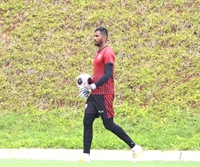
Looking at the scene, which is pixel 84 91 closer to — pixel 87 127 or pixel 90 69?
pixel 87 127

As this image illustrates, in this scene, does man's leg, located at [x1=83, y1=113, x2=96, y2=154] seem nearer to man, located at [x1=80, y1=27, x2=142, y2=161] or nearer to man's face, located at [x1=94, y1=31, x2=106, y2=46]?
man, located at [x1=80, y1=27, x2=142, y2=161]

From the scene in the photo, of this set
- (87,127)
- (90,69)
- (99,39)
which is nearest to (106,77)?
(99,39)

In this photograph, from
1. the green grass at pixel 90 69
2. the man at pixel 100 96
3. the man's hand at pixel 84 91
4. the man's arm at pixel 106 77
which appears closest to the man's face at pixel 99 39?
the man at pixel 100 96

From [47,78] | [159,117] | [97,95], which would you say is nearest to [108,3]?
[47,78]

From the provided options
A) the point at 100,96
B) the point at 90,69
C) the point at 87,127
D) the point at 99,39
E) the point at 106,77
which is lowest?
the point at 87,127

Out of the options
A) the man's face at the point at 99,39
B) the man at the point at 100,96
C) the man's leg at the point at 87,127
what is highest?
the man's face at the point at 99,39

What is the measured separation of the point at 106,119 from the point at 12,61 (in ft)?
17.6

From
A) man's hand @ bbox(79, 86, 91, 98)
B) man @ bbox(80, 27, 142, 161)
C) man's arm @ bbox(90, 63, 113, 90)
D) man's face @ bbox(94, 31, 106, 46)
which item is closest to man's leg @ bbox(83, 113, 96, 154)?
man @ bbox(80, 27, 142, 161)

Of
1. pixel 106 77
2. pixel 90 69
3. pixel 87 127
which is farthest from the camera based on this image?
pixel 90 69

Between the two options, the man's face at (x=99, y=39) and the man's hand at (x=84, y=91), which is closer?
the man's hand at (x=84, y=91)

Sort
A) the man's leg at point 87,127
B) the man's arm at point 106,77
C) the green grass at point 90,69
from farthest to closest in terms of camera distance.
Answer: the green grass at point 90,69 < the man's leg at point 87,127 < the man's arm at point 106,77

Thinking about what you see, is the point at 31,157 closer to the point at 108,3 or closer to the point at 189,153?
the point at 189,153

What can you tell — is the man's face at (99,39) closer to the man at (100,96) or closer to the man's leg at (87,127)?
the man at (100,96)

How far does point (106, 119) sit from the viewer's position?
23.7 ft
